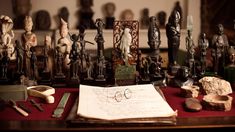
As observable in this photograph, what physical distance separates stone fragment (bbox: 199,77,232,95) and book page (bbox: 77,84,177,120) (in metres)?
0.24

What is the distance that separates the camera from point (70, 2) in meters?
4.36

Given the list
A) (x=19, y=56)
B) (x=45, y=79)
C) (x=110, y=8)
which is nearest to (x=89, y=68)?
(x=45, y=79)

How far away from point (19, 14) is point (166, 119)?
336cm

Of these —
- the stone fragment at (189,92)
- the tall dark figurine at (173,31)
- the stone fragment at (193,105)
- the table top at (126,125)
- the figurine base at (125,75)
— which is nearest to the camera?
the table top at (126,125)

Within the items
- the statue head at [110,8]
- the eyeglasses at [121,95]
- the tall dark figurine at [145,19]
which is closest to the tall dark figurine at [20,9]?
the statue head at [110,8]

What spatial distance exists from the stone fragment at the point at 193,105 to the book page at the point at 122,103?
0.29 feet

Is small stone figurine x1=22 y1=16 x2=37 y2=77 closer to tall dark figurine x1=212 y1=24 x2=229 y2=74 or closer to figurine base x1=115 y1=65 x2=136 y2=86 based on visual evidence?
figurine base x1=115 y1=65 x2=136 y2=86

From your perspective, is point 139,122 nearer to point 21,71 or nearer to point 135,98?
point 135,98

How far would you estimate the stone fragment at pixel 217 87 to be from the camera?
158cm

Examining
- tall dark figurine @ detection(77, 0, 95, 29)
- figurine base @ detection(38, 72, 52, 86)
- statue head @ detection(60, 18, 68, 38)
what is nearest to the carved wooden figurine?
statue head @ detection(60, 18, 68, 38)

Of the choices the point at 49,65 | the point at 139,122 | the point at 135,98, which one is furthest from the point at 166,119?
the point at 49,65

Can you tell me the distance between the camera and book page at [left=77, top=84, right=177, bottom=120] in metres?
1.28

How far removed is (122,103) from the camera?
1.39m

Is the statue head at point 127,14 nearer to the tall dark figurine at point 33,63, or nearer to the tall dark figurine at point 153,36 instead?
the tall dark figurine at point 153,36
